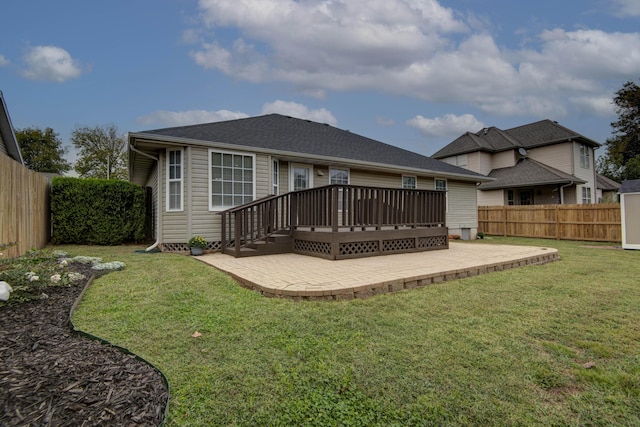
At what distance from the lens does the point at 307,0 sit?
8961 millimetres

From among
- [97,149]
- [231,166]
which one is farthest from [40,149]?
[231,166]

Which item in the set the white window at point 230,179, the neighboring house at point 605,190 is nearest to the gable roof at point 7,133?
→ the white window at point 230,179

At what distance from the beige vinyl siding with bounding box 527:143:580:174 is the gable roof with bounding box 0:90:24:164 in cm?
2484

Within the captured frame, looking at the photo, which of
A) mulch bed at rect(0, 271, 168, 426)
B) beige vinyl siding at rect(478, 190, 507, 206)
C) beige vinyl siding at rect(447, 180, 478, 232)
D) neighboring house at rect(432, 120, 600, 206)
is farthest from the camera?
beige vinyl siding at rect(478, 190, 507, 206)

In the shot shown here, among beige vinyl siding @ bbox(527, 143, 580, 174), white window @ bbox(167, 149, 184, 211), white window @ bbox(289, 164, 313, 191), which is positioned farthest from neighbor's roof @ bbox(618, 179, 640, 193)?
white window @ bbox(167, 149, 184, 211)

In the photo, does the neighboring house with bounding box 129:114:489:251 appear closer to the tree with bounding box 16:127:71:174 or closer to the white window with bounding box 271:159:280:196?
the white window with bounding box 271:159:280:196

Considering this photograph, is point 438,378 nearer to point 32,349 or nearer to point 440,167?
point 32,349

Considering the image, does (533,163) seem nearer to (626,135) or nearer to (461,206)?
(461,206)

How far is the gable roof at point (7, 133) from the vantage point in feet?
32.4

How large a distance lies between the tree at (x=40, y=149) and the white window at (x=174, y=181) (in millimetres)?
28275

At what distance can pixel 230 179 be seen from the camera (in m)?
7.91

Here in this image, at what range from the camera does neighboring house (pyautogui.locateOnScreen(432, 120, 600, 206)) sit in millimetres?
16875

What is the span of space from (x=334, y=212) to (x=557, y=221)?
11.7m

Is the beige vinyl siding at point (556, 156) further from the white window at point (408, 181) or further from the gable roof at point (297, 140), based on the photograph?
the white window at point (408, 181)
